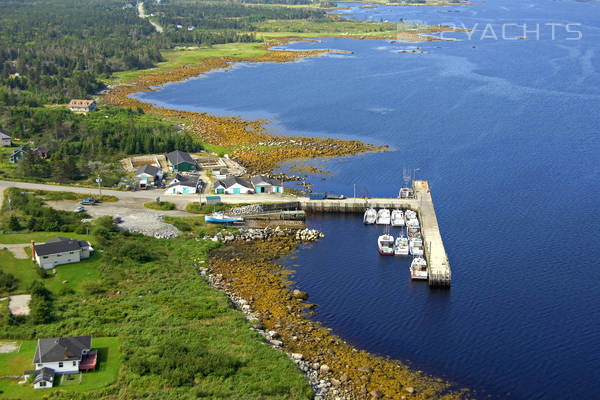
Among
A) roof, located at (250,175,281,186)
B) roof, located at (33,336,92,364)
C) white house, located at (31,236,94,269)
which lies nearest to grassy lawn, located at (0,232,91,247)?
white house, located at (31,236,94,269)

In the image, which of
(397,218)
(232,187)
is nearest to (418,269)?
(397,218)

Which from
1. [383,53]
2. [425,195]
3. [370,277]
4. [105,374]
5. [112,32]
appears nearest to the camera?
[105,374]

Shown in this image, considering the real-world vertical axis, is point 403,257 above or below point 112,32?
below

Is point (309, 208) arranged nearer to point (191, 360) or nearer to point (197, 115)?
point (191, 360)

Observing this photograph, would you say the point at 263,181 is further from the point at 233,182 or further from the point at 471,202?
the point at 471,202

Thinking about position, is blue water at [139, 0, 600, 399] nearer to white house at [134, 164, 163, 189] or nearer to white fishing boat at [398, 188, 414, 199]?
white fishing boat at [398, 188, 414, 199]

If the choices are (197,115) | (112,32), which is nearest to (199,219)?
(197,115)

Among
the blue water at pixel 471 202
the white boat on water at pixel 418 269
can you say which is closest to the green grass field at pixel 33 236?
the blue water at pixel 471 202
